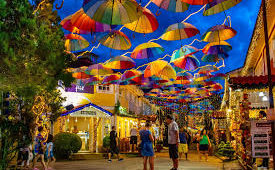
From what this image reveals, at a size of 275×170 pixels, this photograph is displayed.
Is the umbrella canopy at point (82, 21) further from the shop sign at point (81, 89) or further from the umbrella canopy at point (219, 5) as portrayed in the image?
the shop sign at point (81, 89)

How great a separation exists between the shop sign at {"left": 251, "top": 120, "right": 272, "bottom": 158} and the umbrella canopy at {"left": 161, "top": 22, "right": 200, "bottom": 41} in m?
4.07

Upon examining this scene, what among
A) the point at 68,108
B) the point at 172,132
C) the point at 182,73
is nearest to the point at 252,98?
the point at 182,73

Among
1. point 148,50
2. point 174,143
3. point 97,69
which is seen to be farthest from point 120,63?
point 174,143

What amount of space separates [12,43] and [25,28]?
34 centimetres

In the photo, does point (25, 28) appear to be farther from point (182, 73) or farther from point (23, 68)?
point (182, 73)

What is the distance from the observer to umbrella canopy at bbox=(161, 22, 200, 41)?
11414 millimetres

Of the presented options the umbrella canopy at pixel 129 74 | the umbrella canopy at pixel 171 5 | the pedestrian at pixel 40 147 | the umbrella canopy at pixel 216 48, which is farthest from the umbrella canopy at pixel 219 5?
the umbrella canopy at pixel 129 74

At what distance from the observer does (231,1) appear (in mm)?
8516

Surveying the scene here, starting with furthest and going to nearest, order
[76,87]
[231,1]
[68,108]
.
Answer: [76,87] < [68,108] < [231,1]

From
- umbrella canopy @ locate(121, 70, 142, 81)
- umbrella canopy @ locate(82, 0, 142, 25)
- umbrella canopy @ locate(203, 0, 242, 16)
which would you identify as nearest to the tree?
umbrella canopy @ locate(82, 0, 142, 25)

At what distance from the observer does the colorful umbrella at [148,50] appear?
1397 centimetres

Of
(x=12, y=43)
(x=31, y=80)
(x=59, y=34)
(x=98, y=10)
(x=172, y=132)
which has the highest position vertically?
(x=98, y=10)

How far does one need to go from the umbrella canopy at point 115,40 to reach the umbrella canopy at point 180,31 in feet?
5.09

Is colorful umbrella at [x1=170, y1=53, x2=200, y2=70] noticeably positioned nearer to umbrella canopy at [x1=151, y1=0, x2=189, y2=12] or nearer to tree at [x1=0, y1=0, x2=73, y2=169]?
umbrella canopy at [x1=151, y1=0, x2=189, y2=12]
